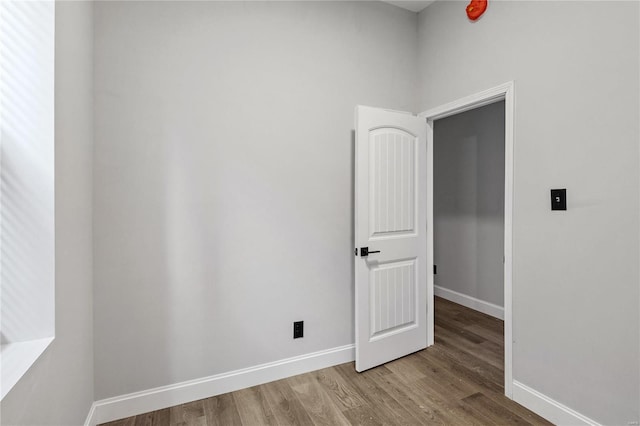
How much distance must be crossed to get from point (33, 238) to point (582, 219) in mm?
2562

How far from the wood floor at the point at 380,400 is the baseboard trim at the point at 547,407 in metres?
0.05

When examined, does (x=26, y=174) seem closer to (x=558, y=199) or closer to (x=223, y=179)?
(x=223, y=179)

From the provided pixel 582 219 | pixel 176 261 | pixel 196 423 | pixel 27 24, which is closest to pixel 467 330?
pixel 582 219

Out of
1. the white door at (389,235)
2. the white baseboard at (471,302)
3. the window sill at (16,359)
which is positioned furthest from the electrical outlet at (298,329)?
the white baseboard at (471,302)

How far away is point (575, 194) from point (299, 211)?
1.66 metres

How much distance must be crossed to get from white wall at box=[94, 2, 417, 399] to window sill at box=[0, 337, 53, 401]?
1.97 ft

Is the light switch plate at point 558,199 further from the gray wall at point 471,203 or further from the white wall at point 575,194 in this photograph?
the gray wall at point 471,203

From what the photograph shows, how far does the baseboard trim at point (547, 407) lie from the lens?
166 cm

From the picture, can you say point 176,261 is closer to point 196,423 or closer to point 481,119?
point 196,423

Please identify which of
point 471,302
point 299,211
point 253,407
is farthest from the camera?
point 471,302

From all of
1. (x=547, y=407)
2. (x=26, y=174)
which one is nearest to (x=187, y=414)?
(x=26, y=174)

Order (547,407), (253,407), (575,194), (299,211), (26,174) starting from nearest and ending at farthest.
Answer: (26,174) < (575,194) < (547,407) < (253,407) < (299,211)

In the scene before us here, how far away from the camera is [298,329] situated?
2.28m

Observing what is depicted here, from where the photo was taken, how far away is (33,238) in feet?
3.96
